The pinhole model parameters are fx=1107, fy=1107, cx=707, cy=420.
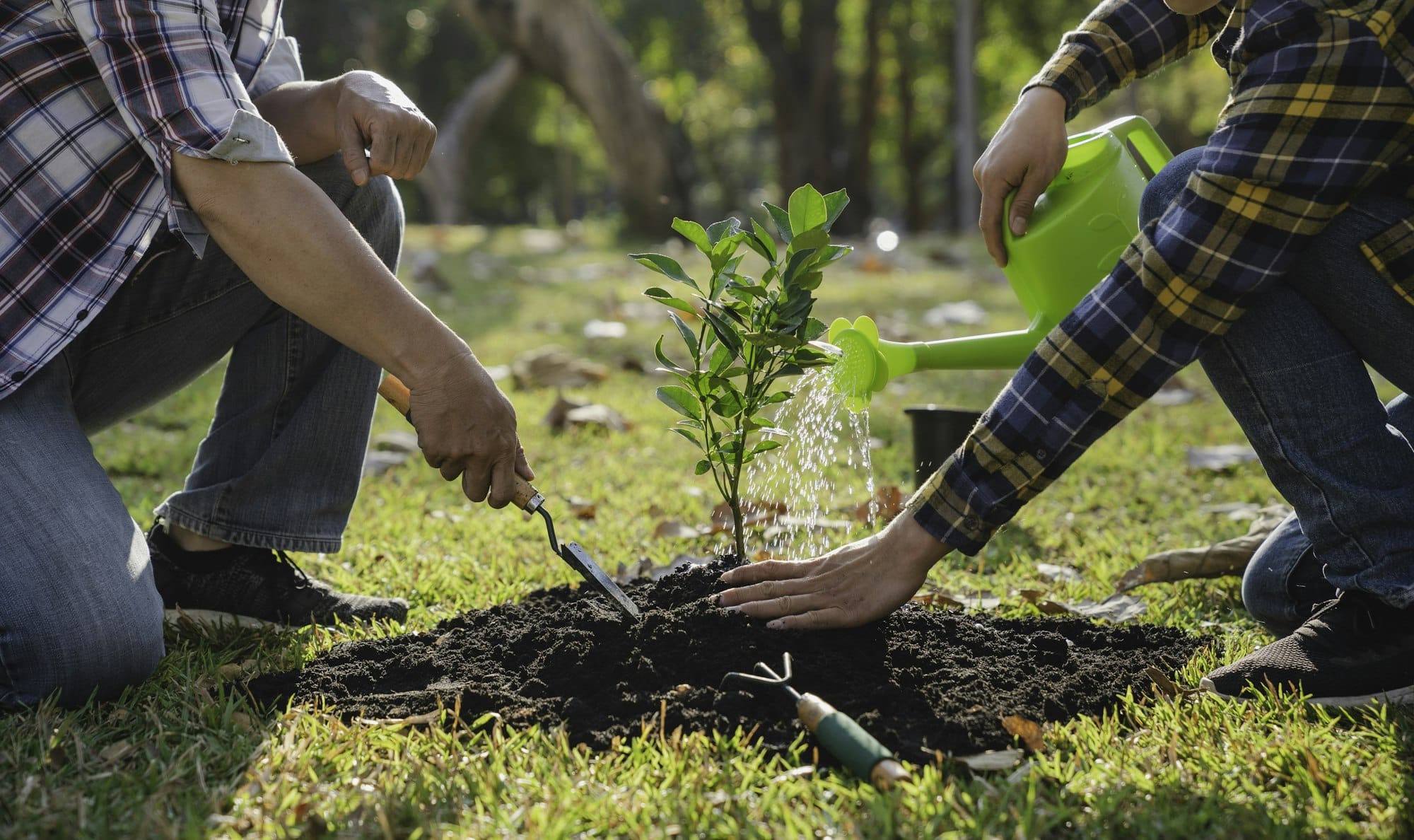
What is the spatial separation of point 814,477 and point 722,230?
1576mm

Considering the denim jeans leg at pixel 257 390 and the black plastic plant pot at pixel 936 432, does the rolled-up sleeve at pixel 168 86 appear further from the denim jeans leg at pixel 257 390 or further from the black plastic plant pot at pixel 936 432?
the black plastic plant pot at pixel 936 432

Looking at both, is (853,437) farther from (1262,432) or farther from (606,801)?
(606,801)

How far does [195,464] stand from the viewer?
8.28 ft

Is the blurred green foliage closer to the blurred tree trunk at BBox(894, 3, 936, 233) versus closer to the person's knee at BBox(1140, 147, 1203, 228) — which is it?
the blurred tree trunk at BBox(894, 3, 936, 233)

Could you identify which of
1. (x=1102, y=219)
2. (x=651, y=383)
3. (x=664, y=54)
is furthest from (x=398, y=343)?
(x=664, y=54)

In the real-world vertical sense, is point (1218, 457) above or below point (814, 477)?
above

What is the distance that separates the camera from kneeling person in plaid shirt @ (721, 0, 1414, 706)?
1.65m

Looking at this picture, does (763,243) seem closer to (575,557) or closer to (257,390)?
(575,557)

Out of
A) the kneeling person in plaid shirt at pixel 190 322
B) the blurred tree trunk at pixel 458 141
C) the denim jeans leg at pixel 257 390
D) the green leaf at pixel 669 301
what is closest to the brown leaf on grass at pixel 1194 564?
the green leaf at pixel 669 301

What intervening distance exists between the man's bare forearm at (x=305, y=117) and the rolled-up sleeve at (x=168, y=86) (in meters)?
0.45

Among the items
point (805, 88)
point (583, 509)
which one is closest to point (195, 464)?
point (583, 509)

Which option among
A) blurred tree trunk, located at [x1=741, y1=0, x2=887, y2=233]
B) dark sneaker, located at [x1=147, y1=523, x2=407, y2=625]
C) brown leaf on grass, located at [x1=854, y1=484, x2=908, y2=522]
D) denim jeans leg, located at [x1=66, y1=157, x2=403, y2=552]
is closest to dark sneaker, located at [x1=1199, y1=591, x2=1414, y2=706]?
brown leaf on grass, located at [x1=854, y1=484, x2=908, y2=522]

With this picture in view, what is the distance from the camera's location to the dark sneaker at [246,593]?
2.38m

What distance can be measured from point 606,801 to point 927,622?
34.8 inches
